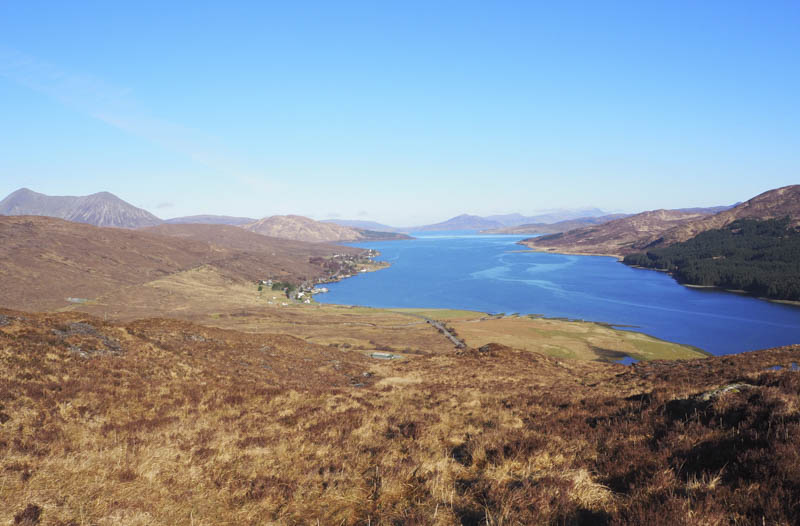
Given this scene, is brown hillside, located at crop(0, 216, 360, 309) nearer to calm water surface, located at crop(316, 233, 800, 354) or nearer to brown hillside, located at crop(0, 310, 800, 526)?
calm water surface, located at crop(316, 233, 800, 354)

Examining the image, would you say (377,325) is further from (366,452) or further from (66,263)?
(66,263)

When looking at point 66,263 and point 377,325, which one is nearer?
point 377,325

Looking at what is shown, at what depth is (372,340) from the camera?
263 ft

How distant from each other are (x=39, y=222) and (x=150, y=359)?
230 meters

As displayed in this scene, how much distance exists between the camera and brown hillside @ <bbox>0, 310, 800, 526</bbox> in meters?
6.04

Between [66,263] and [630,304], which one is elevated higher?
[66,263]

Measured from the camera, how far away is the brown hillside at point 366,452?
6.04m

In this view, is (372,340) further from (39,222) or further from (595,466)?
(39,222)

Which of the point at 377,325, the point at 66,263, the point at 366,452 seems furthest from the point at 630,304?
the point at 66,263

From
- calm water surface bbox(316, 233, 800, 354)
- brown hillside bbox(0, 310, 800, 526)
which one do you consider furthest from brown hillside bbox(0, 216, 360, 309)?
brown hillside bbox(0, 310, 800, 526)

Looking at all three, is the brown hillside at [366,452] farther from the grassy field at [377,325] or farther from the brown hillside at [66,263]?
the brown hillside at [66,263]

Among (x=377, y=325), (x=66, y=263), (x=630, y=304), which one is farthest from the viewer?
(x=66, y=263)

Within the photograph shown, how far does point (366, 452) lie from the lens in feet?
32.5

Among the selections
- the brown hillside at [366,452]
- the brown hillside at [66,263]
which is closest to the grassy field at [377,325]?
the brown hillside at [66,263]
